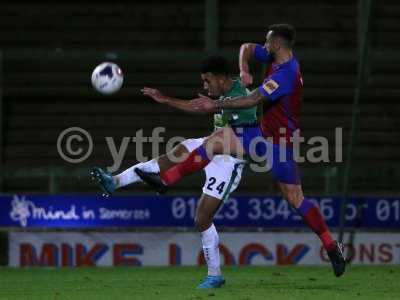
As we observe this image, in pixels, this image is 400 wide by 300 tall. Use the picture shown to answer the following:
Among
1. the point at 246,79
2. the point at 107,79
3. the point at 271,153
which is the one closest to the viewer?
the point at 246,79

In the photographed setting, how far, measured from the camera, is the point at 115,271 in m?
13.6

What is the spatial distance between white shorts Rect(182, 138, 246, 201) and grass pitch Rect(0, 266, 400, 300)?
90 centimetres

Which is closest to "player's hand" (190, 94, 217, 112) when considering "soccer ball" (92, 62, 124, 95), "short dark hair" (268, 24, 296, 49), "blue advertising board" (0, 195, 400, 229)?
"short dark hair" (268, 24, 296, 49)

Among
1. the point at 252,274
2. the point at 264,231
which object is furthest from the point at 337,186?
the point at 252,274

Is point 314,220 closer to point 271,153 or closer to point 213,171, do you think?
point 271,153

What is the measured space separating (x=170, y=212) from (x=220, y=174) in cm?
517

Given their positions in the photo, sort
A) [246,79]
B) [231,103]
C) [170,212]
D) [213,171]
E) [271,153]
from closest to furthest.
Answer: [231,103], [246,79], [271,153], [213,171], [170,212]

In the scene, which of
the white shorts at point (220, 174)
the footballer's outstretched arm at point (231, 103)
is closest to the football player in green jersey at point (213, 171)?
the white shorts at point (220, 174)

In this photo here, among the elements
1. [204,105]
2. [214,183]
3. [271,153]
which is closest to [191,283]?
[214,183]

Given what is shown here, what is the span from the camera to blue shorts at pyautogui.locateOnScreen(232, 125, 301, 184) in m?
10.6

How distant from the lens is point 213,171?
35.6 feet

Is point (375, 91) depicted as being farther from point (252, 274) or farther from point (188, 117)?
point (252, 274)

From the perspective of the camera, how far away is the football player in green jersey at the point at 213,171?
10.8 metres

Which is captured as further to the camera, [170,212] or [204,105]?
[170,212]
